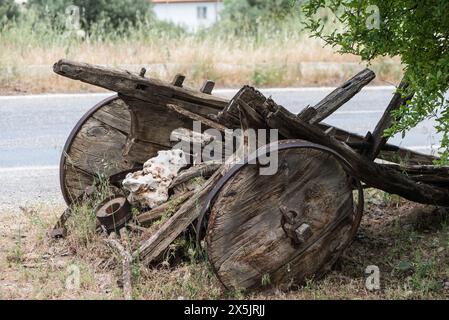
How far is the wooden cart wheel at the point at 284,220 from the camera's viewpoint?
14.0 feet

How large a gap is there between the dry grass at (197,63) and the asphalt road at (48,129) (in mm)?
434

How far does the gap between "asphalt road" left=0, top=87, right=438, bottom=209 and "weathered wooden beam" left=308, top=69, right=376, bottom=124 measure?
69.4 inches

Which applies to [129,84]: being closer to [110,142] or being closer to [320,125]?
[110,142]

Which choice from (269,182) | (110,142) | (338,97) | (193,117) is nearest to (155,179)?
(193,117)

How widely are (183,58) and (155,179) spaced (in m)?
6.84

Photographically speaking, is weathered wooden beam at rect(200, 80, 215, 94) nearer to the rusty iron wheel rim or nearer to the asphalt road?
the rusty iron wheel rim

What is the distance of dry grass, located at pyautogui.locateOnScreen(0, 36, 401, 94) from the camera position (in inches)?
441

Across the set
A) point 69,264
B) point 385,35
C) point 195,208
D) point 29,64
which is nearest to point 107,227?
point 69,264

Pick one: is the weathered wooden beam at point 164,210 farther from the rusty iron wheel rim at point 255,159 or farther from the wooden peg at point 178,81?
the wooden peg at point 178,81

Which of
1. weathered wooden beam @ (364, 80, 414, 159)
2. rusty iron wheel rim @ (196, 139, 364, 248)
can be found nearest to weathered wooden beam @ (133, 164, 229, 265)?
rusty iron wheel rim @ (196, 139, 364, 248)

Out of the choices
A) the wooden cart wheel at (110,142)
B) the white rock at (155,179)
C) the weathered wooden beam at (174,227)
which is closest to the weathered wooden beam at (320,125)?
the weathered wooden beam at (174,227)

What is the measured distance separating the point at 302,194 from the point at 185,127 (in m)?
1.23

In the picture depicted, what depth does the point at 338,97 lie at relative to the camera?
487cm
